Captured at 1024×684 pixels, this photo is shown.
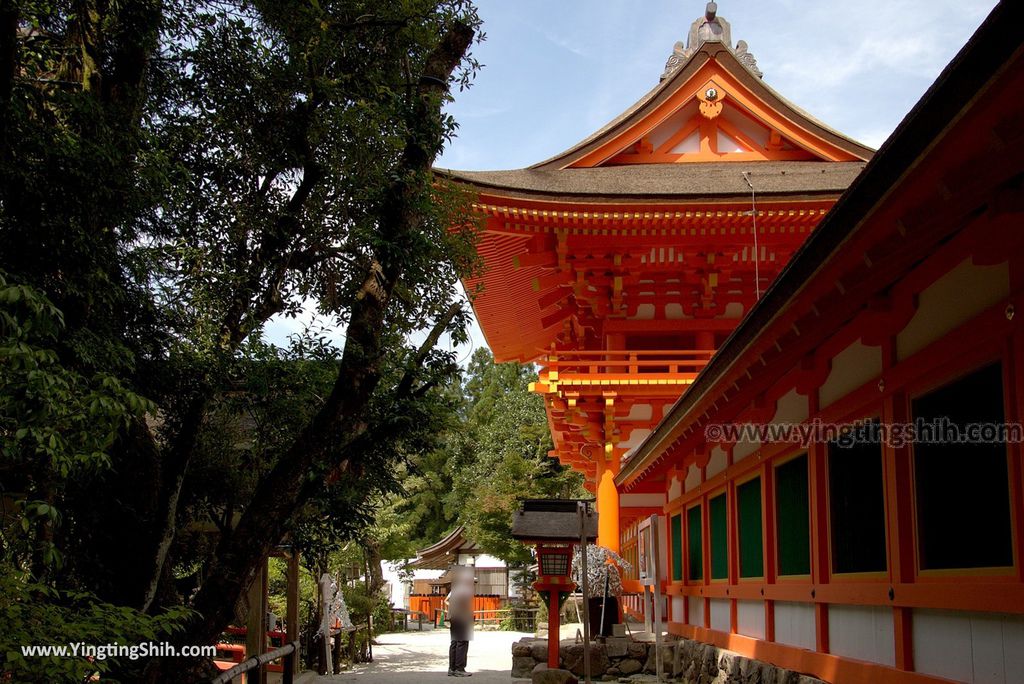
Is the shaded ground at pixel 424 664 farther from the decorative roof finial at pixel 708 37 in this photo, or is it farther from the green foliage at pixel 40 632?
the decorative roof finial at pixel 708 37

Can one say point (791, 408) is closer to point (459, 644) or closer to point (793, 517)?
point (793, 517)

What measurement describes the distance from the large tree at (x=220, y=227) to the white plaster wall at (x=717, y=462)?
3.22m

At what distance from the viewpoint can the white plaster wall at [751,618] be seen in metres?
8.16

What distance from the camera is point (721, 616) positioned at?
982 cm

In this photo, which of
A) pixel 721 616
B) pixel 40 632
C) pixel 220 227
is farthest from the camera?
pixel 721 616

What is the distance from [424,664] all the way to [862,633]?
44.0 feet

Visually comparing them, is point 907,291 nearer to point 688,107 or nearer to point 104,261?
point 104,261

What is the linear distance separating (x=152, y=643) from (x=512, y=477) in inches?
932

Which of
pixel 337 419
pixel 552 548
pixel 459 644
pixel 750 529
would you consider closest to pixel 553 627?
pixel 552 548

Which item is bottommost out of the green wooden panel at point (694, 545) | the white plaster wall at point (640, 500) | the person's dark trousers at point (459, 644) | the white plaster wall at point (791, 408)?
the person's dark trousers at point (459, 644)

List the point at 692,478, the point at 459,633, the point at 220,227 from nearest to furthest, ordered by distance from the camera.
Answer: the point at 220,227, the point at 692,478, the point at 459,633

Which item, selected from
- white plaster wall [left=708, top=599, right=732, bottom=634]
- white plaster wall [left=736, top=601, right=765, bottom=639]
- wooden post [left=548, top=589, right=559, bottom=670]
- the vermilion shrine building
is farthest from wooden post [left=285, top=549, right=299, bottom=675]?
white plaster wall [left=736, top=601, right=765, bottom=639]

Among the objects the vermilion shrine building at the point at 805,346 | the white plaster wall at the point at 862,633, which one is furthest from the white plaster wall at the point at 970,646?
the white plaster wall at the point at 862,633

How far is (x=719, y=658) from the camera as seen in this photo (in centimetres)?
923
